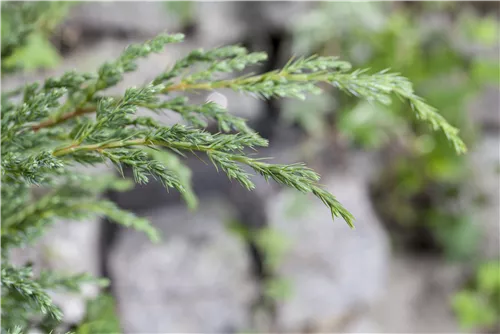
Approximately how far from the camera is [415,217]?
505 cm

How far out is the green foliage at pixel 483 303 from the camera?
4.20 metres

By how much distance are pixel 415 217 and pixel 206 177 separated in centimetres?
228

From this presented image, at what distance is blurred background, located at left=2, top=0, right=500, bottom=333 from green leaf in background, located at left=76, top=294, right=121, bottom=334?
2.03 m

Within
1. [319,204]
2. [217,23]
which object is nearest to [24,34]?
[319,204]

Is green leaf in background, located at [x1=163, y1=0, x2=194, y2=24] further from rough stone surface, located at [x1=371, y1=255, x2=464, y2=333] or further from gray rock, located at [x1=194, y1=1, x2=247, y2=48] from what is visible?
rough stone surface, located at [x1=371, y1=255, x2=464, y2=333]

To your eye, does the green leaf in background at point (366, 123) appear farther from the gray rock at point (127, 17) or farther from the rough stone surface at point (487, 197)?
the gray rock at point (127, 17)

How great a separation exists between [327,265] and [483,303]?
5.04ft

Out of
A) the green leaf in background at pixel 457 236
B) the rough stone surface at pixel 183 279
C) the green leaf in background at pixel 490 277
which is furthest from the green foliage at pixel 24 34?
the green leaf in background at pixel 490 277

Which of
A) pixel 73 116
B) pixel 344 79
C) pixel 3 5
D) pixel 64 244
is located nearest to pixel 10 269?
pixel 73 116

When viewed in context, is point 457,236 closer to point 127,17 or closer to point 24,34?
point 127,17

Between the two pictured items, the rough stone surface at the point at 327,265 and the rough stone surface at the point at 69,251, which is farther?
the rough stone surface at the point at 327,265

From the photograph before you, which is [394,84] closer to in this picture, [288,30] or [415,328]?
[288,30]

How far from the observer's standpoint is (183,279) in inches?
145

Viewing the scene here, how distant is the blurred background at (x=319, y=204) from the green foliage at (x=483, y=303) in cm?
2
